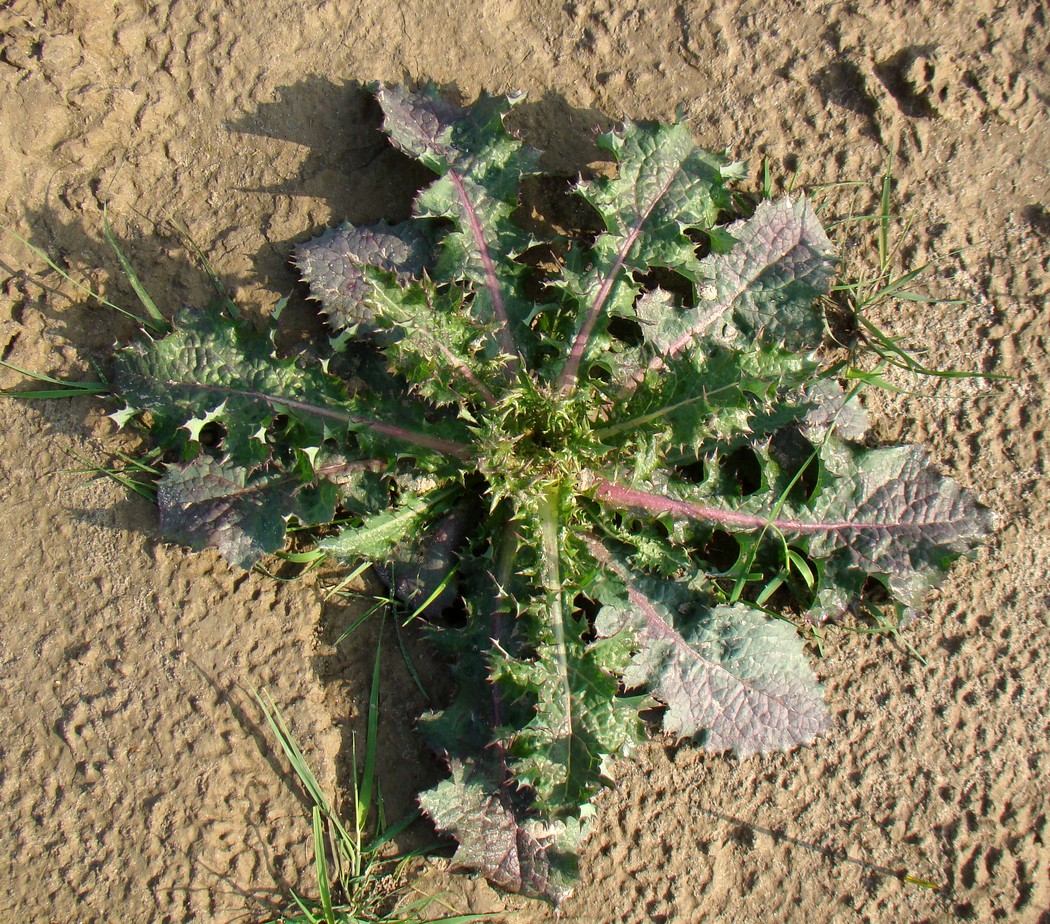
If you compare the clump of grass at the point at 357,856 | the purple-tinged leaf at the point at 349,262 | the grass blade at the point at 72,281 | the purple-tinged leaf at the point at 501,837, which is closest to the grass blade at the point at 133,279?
the grass blade at the point at 72,281

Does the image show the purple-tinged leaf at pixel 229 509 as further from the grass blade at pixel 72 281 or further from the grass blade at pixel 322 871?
the grass blade at pixel 322 871

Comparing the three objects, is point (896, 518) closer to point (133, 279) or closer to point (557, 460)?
point (557, 460)

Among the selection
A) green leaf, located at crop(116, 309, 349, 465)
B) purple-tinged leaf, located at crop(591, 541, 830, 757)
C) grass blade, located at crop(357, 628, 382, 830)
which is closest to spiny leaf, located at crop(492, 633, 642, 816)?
purple-tinged leaf, located at crop(591, 541, 830, 757)

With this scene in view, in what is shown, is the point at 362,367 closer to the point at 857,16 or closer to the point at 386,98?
the point at 386,98

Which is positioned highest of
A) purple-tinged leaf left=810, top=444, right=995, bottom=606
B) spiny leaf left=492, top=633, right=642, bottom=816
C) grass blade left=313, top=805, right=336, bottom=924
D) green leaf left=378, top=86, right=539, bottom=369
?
green leaf left=378, top=86, right=539, bottom=369

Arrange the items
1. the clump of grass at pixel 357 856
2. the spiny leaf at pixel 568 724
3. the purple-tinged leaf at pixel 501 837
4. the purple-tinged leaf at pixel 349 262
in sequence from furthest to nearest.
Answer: the purple-tinged leaf at pixel 349 262, the clump of grass at pixel 357 856, the purple-tinged leaf at pixel 501 837, the spiny leaf at pixel 568 724

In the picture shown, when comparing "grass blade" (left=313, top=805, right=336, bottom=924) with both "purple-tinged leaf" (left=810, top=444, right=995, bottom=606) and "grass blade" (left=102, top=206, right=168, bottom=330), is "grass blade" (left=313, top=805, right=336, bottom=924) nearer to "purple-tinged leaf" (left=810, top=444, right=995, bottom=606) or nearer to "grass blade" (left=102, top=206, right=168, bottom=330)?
"grass blade" (left=102, top=206, right=168, bottom=330)

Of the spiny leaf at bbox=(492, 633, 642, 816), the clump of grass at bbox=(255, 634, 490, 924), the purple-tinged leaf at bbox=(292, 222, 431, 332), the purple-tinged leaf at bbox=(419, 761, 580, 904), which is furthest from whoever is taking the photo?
the purple-tinged leaf at bbox=(292, 222, 431, 332)

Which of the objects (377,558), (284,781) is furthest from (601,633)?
(284,781)

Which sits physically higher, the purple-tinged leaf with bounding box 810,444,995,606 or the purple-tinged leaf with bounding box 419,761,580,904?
the purple-tinged leaf with bounding box 810,444,995,606
